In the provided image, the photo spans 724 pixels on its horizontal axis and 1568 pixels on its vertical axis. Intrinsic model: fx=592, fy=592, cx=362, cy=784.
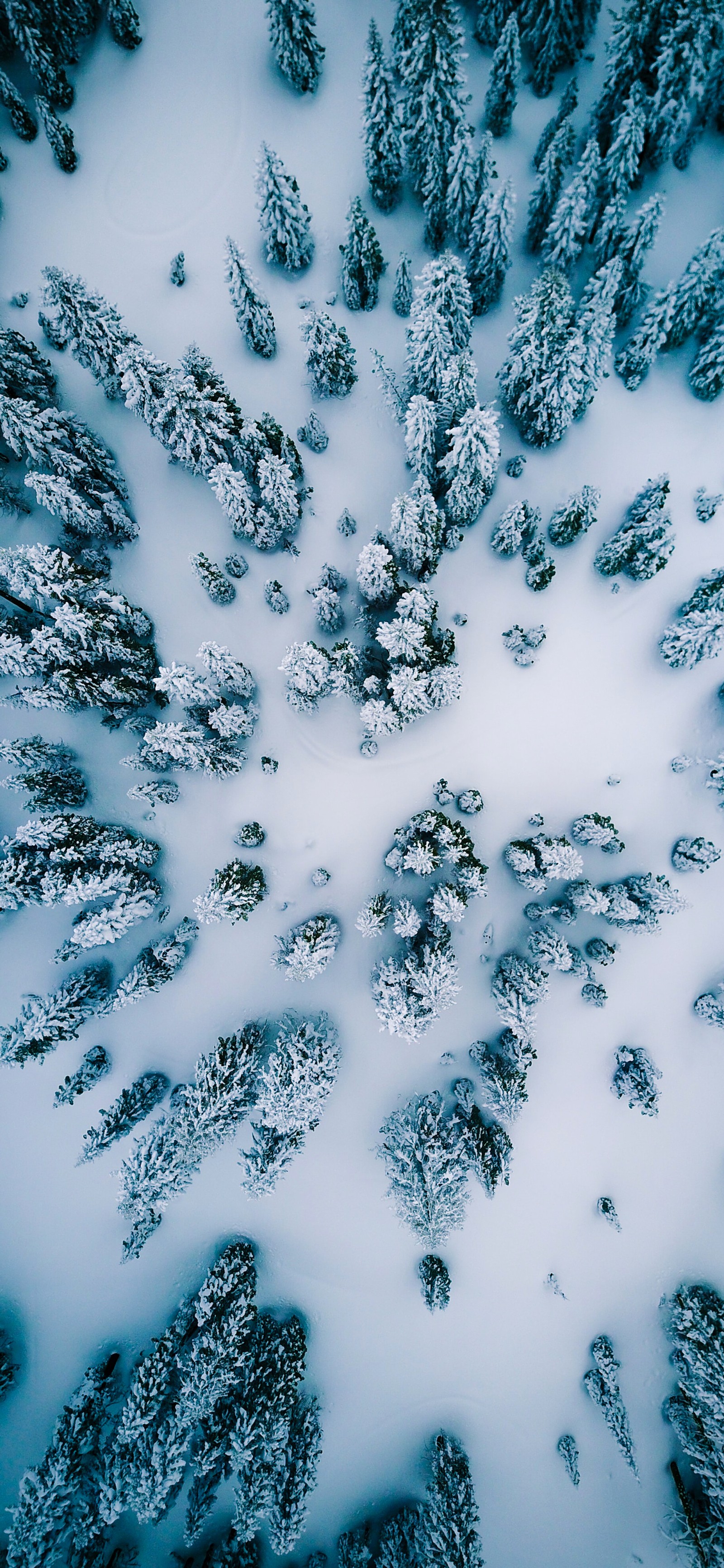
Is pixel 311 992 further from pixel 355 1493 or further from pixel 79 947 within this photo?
Result: pixel 355 1493

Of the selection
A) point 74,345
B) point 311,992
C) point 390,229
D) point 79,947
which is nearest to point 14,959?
point 79,947

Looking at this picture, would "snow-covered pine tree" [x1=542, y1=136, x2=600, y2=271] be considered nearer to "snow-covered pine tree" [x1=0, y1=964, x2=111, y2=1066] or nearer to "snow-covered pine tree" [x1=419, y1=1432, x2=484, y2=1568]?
"snow-covered pine tree" [x1=0, y1=964, x2=111, y2=1066]

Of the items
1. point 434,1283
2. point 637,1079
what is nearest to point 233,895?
point 434,1283

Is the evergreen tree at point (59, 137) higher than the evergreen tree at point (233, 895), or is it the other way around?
the evergreen tree at point (59, 137)

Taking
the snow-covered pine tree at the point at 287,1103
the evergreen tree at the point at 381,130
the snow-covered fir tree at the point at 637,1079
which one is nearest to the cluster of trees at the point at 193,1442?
the snow-covered pine tree at the point at 287,1103

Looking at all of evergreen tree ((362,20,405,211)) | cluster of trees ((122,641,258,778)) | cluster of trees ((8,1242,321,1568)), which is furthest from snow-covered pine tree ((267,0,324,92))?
cluster of trees ((8,1242,321,1568))

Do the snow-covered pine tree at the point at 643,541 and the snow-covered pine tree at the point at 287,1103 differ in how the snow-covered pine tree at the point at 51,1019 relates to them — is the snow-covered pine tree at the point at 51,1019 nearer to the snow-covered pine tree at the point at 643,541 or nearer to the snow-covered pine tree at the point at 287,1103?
the snow-covered pine tree at the point at 287,1103
